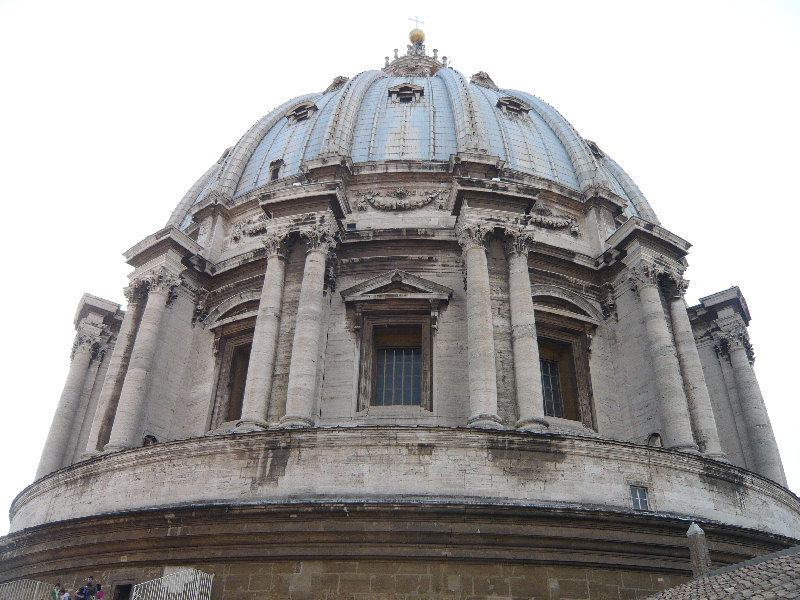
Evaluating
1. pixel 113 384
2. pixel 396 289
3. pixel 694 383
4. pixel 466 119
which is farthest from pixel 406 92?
pixel 694 383

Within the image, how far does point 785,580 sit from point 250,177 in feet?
90.1

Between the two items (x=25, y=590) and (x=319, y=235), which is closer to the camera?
(x=25, y=590)

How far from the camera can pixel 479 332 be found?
19.4m

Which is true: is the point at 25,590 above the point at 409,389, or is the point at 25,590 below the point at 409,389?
below

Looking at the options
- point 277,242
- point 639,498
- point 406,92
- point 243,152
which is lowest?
point 639,498

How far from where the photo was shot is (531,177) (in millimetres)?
27906

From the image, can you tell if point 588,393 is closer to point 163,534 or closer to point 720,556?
point 720,556

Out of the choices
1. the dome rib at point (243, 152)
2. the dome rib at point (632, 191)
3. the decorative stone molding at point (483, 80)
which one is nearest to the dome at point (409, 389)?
the dome rib at point (243, 152)

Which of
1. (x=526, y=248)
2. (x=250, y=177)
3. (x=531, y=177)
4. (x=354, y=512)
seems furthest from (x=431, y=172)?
(x=354, y=512)

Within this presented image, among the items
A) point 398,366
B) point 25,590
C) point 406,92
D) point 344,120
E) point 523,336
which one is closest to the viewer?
point 25,590

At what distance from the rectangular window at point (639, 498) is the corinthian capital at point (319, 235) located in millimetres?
11216

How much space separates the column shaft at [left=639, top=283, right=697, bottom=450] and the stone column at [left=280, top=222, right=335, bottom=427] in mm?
10201

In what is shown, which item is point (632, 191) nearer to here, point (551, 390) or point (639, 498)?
point (551, 390)

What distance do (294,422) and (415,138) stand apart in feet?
54.7
